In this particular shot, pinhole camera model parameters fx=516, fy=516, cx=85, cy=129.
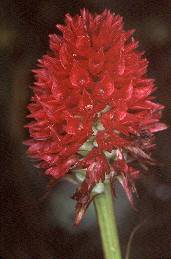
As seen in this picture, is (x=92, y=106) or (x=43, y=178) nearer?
(x=92, y=106)

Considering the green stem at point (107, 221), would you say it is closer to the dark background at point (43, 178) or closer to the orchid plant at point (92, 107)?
the orchid plant at point (92, 107)

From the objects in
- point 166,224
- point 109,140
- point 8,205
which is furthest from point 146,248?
point 109,140

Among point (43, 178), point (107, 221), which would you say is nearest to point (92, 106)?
point (107, 221)

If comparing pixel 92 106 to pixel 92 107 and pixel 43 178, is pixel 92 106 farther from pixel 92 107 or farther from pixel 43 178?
pixel 43 178

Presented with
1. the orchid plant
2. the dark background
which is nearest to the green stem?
the orchid plant

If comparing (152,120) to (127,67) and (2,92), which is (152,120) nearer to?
(127,67)

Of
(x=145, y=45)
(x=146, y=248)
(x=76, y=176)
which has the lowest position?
(x=146, y=248)
